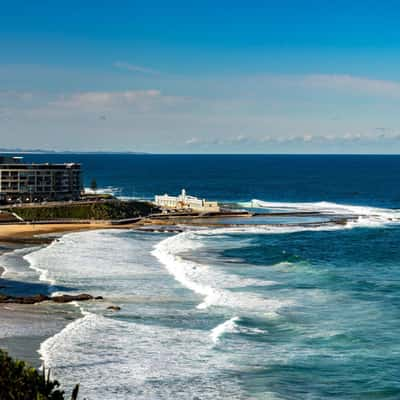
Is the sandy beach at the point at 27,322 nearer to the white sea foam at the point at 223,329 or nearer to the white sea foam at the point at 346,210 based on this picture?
the white sea foam at the point at 223,329

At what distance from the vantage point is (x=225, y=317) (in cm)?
5141

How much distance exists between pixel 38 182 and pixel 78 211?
68.9ft

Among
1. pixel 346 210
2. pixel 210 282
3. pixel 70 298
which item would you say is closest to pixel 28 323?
pixel 70 298

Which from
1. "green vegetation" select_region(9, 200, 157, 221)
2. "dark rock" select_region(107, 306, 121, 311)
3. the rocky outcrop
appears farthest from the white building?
"dark rock" select_region(107, 306, 121, 311)

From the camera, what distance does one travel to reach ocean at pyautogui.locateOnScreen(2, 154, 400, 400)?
37938mm

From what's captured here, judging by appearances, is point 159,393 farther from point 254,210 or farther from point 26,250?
point 254,210

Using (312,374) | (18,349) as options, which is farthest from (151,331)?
(312,374)

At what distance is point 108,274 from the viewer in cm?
6712

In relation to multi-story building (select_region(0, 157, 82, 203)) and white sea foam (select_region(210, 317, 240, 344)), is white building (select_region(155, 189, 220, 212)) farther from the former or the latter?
white sea foam (select_region(210, 317, 240, 344))

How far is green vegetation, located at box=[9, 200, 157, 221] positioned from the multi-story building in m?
14.4

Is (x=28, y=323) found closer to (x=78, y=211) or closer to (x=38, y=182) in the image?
(x=78, y=211)

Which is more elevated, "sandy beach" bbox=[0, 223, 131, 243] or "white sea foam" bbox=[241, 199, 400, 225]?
"white sea foam" bbox=[241, 199, 400, 225]

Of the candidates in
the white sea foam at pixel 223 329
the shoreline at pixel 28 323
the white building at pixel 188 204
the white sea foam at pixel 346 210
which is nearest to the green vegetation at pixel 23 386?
the shoreline at pixel 28 323

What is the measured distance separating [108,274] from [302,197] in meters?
118
